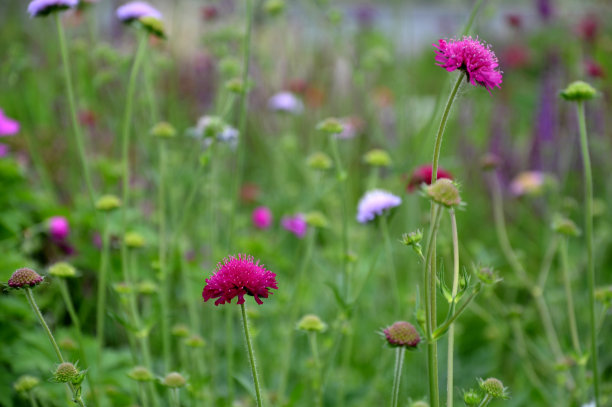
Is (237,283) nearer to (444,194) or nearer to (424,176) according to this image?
(444,194)

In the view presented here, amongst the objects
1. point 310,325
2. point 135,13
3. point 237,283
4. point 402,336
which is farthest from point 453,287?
point 135,13

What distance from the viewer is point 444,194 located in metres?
0.87

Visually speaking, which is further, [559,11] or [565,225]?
[559,11]

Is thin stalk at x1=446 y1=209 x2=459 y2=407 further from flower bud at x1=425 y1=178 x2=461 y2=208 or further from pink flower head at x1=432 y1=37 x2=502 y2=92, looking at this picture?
pink flower head at x1=432 y1=37 x2=502 y2=92

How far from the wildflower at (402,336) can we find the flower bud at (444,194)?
276 millimetres

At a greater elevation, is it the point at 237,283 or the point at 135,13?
the point at 135,13

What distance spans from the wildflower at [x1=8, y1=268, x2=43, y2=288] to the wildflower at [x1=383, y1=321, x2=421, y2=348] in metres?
0.56

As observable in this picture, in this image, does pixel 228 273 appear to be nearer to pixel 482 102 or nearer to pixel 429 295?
pixel 429 295

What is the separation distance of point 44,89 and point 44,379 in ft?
7.35

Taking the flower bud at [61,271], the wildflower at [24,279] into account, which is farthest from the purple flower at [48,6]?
the wildflower at [24,279]

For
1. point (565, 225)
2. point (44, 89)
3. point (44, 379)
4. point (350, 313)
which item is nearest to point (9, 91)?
point (44, 89)

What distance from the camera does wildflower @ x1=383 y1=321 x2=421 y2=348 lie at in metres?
1.04

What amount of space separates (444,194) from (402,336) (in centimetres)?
29

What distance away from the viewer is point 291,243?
10.3 feet
